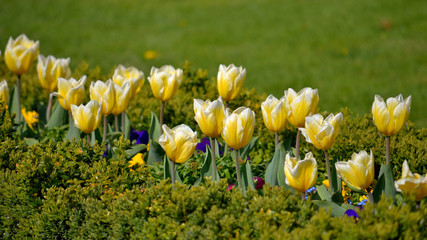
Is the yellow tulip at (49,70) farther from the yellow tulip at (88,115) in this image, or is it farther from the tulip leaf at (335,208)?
the tulip leaf at (335,208)

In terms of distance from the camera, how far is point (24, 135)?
3.68m

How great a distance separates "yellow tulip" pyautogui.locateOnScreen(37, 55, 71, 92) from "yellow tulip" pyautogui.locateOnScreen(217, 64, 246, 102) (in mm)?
1285

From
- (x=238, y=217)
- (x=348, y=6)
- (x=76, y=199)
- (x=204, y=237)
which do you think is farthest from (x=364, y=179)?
(x=348, y=6)

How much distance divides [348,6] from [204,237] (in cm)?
873

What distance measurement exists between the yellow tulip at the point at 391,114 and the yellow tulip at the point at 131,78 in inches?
59.6

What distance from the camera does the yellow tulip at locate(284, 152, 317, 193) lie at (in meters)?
2.21

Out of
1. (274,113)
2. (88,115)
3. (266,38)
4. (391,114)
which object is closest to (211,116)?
(274,113)

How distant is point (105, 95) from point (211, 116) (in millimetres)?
808

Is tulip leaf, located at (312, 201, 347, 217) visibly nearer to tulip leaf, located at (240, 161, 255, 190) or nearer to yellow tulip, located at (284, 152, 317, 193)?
yellow tulip, located at (284, 152, 317, 193)

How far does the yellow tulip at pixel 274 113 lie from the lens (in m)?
A: 2.57

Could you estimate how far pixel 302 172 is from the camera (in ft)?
7.33

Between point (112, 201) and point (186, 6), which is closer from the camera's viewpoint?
point (112, 201)

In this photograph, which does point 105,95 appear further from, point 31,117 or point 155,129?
point 31,117

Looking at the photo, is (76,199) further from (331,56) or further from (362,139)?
(331,56)
